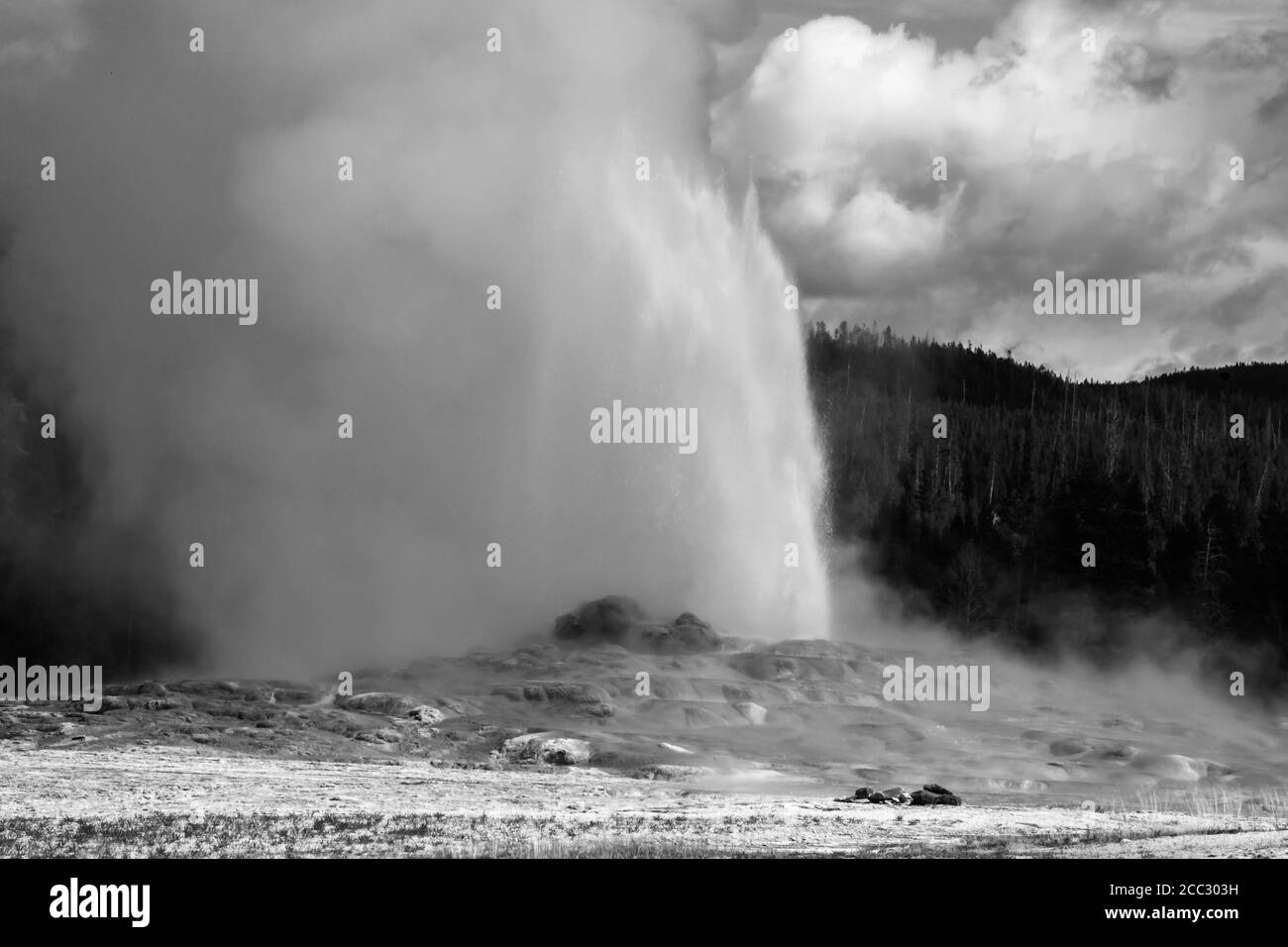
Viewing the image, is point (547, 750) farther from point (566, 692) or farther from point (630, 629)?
point (630, 629)

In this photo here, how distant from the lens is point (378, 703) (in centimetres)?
4288

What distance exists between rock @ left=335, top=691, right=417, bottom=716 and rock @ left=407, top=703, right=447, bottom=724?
0.92 ft

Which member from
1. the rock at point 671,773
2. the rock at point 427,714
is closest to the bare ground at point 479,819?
the rock at point 671,773

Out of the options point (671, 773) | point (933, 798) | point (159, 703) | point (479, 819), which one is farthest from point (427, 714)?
point (933, 798)

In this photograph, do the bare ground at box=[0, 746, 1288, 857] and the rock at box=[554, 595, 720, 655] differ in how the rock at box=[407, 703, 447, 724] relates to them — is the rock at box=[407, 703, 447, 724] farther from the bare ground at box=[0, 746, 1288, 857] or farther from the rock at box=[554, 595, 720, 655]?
the rock at box=[554, 595, 720, 655]

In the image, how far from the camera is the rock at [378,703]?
42188 millimetres

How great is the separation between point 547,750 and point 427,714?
213 inches

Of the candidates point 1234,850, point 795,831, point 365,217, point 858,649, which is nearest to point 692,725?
point 858,649

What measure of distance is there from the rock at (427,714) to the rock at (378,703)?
0.92 feet

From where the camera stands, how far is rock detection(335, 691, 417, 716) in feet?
138

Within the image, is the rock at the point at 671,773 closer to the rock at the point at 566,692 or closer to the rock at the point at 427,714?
the rock at the point at 427,714

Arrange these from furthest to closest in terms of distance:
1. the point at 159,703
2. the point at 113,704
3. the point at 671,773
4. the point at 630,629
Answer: the point at 630,629
the point at 159,703
the point at 113,704
the point at 671,773
